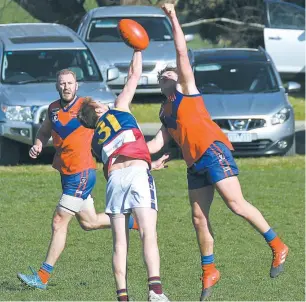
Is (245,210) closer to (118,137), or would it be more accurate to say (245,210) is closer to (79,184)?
(118,137)

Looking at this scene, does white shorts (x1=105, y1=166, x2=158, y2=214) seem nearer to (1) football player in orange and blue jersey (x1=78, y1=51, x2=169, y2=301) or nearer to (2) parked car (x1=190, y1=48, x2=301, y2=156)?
(1) football player in orange and blue jersey (x1=78, y1=51, x2=169, y2=301)

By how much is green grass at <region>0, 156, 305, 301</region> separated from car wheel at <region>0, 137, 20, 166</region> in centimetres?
31

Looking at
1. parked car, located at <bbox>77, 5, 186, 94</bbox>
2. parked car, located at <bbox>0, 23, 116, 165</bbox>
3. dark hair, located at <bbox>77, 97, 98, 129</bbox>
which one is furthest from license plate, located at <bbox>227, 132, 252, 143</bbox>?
dark hair, located at <bbox>77, 97, 98, 129</bbox>

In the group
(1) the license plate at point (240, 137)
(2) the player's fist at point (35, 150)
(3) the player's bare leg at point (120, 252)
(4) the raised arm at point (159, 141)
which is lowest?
(1) the license plate at point (240, 137)

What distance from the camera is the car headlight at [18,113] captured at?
15.9 meters

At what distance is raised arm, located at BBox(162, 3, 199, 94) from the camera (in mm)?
8117

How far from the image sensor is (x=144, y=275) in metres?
10.2

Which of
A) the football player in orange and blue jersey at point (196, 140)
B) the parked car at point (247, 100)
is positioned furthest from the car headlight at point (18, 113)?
the football player in orange and blue jersey at point (196, 140)

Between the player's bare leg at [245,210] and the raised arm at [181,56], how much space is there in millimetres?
766

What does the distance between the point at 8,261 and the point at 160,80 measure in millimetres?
3162

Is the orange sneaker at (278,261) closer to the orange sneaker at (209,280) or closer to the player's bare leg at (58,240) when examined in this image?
the orange sneaker at (209,280)

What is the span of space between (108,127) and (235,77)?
32.8 feet

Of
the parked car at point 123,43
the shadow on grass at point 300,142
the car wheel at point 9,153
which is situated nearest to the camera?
the car wheel at point 9,153

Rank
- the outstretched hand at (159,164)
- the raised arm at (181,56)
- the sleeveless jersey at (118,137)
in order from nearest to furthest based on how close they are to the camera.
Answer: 1. the sleeveless jersey at (118,137)
2. the raised arm at (181,56)
3. the outstretched hand at (159,164)
